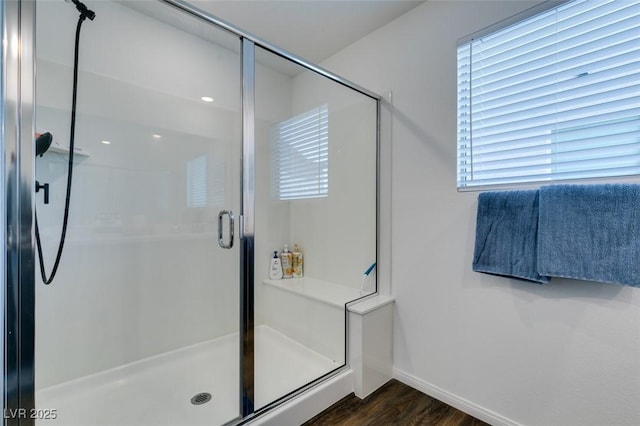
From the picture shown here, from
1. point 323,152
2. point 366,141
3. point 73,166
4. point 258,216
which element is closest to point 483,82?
point 366,141

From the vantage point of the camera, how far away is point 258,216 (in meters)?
1.92

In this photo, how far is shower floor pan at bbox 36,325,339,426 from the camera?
1421 mm

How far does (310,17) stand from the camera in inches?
74.7

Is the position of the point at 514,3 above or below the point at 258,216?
above

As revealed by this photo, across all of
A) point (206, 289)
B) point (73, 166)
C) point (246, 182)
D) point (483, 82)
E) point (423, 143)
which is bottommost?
point (206, 289)

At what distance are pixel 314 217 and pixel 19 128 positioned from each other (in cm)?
166

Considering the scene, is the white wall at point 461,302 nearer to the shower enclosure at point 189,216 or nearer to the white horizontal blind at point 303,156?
the shower enclosure at point 189,216

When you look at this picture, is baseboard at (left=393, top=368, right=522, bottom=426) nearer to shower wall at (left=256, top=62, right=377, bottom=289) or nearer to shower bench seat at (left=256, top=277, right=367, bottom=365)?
shower bench seat at (left=256, top=277, right=367, bottom=365)

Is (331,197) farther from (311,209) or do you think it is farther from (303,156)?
(303,156)

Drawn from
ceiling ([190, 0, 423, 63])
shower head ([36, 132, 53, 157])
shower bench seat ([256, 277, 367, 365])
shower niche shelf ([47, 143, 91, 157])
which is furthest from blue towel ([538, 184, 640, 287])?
shower niche shelf ([47, 143, 91, 157])

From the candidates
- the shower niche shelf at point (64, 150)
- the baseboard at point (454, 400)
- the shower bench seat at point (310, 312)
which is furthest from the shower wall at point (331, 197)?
the shower niche shelf at point (64, 150)

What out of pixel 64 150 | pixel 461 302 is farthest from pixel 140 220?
pixel 461 302

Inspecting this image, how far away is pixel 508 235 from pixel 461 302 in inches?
18.1

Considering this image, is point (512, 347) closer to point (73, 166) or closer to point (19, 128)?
point (19, 128)
